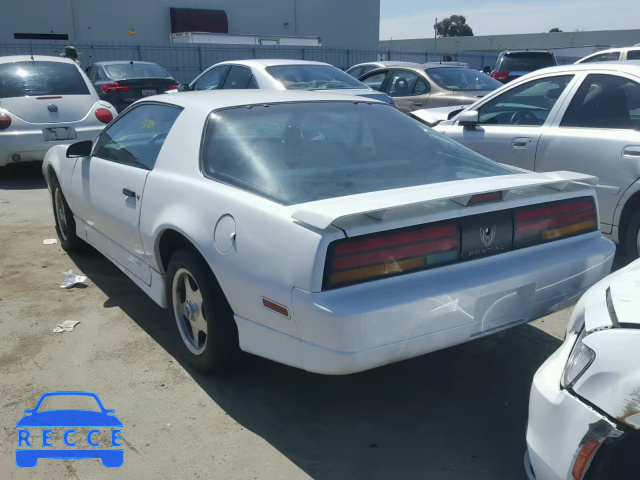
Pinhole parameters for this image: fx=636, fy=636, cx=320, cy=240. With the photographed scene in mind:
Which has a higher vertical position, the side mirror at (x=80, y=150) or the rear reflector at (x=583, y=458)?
the side mirror at (x=80, y=150)

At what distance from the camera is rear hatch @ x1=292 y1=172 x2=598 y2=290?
8.49 feet

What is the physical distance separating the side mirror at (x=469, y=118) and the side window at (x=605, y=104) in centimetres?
77

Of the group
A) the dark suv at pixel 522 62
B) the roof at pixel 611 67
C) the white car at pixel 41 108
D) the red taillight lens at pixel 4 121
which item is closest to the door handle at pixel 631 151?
the roof at pixel 611 67

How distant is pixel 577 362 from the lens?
2088mm

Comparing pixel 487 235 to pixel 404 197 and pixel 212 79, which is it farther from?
pixel 212 79

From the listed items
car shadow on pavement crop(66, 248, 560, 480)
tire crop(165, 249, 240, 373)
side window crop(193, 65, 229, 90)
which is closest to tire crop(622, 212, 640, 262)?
car shadow on pavement crop(66, 248, 560, 480)

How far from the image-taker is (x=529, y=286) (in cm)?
298

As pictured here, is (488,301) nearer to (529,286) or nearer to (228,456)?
(529,286)

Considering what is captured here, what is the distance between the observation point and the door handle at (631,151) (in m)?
4.61

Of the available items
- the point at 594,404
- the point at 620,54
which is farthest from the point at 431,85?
the point at 594,404

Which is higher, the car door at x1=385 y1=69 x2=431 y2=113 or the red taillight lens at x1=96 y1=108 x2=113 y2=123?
the car door at x1=385 y1=69 x2=431 y2=113

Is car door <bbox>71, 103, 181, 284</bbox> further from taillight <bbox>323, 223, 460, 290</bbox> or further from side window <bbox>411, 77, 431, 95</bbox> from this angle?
side window <bbox>411, 77, 431, 95</bbox>

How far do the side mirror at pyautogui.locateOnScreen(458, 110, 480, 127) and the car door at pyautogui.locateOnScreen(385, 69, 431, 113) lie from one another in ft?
14.3

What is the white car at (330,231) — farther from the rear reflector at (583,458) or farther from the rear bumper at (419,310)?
the rear reflector at (583,458)
